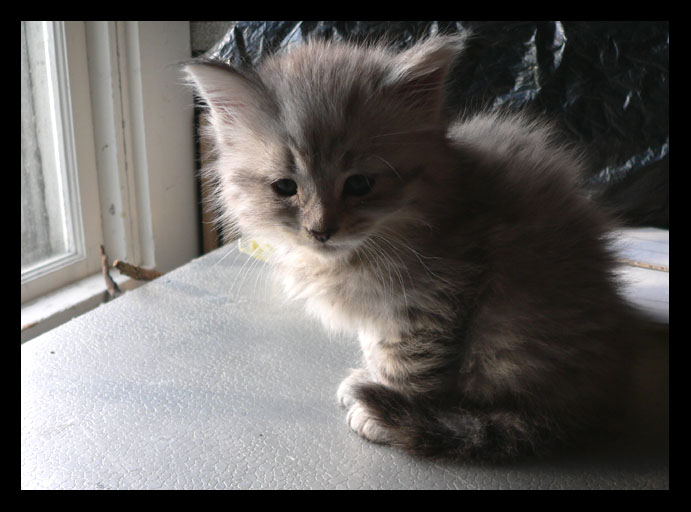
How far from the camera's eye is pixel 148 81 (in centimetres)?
196

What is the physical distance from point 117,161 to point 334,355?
1.14m

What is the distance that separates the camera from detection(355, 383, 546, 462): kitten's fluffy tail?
0.89 metres

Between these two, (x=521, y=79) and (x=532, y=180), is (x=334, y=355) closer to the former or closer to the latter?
→ (x=532, y=180)

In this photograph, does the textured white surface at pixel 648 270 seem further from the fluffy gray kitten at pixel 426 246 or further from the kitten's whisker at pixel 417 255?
the kitten's whisker at pixel 417 255

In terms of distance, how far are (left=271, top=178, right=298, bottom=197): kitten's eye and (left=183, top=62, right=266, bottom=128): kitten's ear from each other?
12 cm

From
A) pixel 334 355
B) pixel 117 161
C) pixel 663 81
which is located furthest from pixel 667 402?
pixel 117 161

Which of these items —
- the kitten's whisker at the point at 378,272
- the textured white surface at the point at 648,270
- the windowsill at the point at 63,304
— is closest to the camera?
the kitten's whisker at the point at 378,272

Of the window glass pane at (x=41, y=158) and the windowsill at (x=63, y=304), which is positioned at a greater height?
the window glass pane at (x=41, y=158)

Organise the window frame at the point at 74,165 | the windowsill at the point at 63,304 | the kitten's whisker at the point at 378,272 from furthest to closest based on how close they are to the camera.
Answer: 1. the window frame at the point at 74,165
2. the windowsill at the point at 63,304
3. the kitten's whisker at the point at 378,272

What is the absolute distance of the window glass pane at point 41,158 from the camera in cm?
172

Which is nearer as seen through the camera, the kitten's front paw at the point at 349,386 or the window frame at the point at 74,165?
the kitten's front paw at the point at 349,386

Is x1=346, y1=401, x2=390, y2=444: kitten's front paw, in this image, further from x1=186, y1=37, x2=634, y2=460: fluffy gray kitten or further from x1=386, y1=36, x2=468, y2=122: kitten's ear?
x1=386, y1=36, x2=468, y2=122: kitten's ear

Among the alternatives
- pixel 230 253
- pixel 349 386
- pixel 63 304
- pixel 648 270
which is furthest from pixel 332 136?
pixel 63 304

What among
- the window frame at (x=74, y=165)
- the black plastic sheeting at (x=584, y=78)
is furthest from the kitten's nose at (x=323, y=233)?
the window frame at (x=74, y=165)
